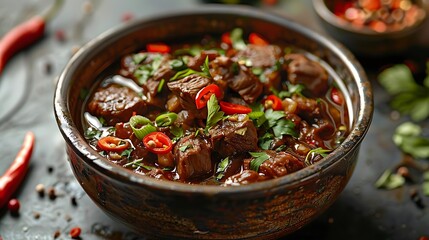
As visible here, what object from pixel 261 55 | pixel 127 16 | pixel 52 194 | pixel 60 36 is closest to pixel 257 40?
pixel 261 55

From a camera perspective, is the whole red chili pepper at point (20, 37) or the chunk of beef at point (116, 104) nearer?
the chunk of beef at point (116, 104)

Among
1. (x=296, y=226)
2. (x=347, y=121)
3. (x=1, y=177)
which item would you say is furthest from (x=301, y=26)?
(x=1, y=177)

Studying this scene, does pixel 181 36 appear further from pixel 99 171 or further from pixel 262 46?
pixel 99 171

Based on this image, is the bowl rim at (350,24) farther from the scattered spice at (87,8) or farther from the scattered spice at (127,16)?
the scattered spice at (87,8)

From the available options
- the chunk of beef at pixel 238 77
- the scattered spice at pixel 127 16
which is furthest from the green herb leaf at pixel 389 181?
the scattered spice at pixel 127 16

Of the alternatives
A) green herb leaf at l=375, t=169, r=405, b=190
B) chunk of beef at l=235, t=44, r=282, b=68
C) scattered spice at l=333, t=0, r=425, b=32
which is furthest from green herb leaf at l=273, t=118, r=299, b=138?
scattered spice at l=333, t=0, r=425, b=32
